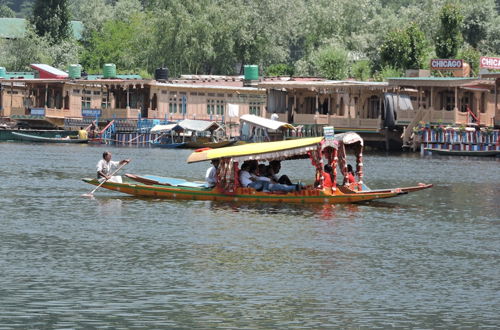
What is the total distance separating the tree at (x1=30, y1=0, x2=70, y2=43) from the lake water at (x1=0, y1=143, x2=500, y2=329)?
79954 millimetres

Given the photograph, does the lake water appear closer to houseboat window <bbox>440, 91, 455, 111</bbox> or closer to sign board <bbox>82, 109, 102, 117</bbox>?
houseboat window <bbox>440, 91, 455, 111</bbox>

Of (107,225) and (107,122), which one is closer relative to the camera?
(107,225)

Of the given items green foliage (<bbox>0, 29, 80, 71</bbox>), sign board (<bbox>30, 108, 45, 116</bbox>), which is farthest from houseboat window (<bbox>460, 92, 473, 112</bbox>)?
green foliage (<bbox>0, 29, 80, 71</bbox>)

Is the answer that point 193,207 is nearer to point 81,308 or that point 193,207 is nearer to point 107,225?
point 107,225

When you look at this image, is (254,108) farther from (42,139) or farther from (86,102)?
(42,139)

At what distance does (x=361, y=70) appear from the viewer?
106 meters

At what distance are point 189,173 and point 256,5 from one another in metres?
56.1

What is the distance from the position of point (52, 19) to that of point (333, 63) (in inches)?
1325

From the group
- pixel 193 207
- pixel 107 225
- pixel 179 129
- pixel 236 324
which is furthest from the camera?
pixel 179 129

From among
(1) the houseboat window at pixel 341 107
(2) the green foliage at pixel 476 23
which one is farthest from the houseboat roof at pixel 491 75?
(2) the green foliage at pixel 476 23

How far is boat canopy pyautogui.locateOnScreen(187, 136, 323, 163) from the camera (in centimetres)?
3438

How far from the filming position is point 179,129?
8194 cm

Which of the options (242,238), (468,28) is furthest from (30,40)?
(242,238)

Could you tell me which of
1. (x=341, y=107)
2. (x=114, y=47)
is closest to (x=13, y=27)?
(x=114, y=47)
